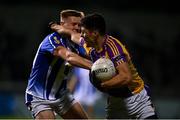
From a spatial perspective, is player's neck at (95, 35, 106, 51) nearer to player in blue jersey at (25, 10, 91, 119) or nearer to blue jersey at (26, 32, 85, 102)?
player in blue jersey at (25, 10, 91, 119)

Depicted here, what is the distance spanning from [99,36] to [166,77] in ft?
40.1

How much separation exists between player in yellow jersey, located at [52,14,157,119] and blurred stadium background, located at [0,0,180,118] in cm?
949

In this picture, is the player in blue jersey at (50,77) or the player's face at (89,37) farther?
the player in blue jersey at (50,77)

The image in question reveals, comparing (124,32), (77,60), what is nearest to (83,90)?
(124,32)

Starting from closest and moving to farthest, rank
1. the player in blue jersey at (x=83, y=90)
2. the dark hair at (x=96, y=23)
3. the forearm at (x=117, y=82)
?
the forearm at (x=117, y=82) < the dark hair at (x=96, y=23) < the player in blue jersey at (x=83, y=90)

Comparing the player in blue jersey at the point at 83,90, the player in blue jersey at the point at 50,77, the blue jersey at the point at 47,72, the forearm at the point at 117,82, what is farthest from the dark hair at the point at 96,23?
the player in blue jersey at the point at 83,90

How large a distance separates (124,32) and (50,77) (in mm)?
12068

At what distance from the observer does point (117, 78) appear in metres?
6.16

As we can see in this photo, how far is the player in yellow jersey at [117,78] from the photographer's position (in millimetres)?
6223

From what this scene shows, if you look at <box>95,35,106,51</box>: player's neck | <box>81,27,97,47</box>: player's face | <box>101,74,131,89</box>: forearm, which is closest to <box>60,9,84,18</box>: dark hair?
<box>81,27,97,47</box>: player's face

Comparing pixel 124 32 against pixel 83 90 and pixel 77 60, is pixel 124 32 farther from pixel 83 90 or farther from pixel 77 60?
pixel 77 60

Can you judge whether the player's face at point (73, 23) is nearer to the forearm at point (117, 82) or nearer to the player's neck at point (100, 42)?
the player's neck at point (100, 42)

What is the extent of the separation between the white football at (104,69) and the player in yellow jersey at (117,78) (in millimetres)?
45

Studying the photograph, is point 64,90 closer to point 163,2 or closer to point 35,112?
point 35,112
